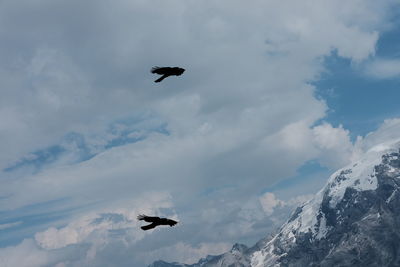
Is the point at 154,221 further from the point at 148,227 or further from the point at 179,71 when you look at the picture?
the point at 179,71

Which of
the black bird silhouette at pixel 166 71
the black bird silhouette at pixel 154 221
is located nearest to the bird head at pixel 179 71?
the black bird silhouette at pixel 166 71

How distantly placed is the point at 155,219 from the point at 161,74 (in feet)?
18.3

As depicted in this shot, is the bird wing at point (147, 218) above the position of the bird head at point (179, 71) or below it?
below

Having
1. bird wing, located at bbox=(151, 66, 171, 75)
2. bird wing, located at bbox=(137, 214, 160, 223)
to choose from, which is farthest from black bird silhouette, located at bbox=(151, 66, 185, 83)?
bird wing, located at bbox=(137, 214, 160, 223)

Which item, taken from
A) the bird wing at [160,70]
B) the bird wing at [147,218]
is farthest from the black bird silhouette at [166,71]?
the bird wing at [147,218]

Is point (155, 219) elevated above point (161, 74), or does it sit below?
below

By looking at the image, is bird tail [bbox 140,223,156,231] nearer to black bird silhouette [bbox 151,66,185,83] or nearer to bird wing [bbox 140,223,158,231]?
bird wing [bbox 140,223,158,231]

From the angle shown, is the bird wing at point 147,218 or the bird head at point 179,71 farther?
the bird head at point 179,71

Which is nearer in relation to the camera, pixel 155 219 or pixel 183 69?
pixel 155 219

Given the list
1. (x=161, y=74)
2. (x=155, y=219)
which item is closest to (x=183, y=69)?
(x=161, y=74)

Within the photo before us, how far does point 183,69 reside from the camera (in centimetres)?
1997

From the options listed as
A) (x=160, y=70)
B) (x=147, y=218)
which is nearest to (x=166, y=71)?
(x=160, y=70)

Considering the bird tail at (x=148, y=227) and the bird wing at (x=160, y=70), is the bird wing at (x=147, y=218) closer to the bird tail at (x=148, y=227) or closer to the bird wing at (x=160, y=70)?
the bird tail at (x=148, y=227)

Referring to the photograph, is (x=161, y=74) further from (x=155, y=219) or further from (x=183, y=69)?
(x=155, y=219)
